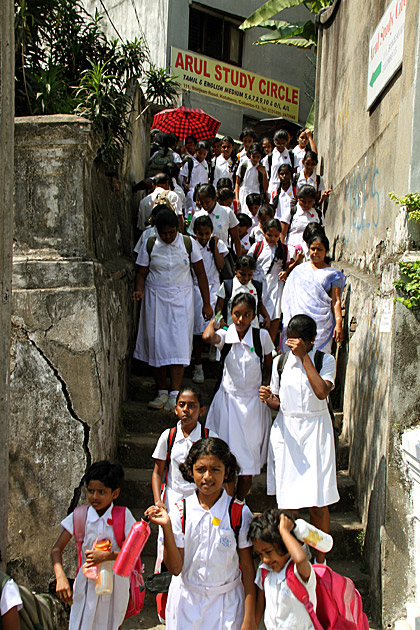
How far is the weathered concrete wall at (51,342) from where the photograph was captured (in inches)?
166

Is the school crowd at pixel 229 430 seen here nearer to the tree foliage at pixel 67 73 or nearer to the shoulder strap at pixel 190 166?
the tree foliage at pixel 67 73

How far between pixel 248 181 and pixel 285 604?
734 centimetres

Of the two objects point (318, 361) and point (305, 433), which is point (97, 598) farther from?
point (318, 361)

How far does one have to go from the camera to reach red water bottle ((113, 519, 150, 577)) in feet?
9.62

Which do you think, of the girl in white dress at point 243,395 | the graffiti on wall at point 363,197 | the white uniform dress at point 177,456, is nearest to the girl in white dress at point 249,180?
the graffiti on wall at point 363,197

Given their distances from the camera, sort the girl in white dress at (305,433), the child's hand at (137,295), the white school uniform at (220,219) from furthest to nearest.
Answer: the white school uniform at (220,219) → the child's hand at (137,295) → the girl in white dress at (305,433)

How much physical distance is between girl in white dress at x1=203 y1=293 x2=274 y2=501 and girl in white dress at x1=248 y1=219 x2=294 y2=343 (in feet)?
6.50

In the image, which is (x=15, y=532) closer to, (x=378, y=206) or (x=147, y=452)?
(x=147, y=452)

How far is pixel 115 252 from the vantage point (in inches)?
223

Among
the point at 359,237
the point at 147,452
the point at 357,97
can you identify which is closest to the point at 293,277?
the point at 359,237

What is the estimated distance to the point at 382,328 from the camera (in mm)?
4160

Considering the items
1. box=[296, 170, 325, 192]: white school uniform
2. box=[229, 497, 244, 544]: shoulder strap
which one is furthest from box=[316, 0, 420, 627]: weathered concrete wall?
box=[296, 170, 325, 192]: white school uniform

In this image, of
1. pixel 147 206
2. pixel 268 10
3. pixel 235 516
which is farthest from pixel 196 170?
pixel 235 516

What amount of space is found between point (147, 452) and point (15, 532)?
1.19 metres
